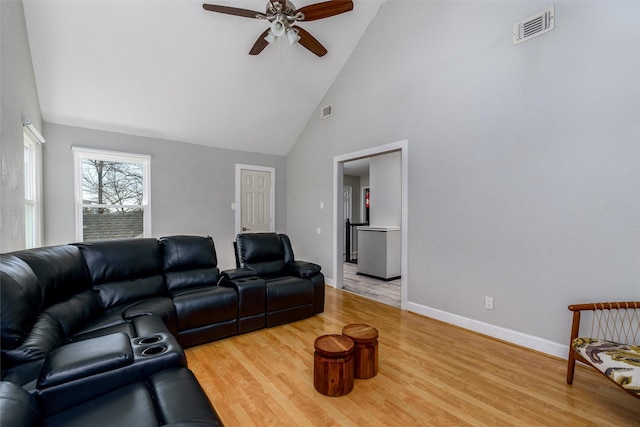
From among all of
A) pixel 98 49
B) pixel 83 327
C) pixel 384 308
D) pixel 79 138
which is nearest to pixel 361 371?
pixel 384 308

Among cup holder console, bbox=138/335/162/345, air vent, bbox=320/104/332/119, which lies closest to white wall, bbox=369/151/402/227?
air vent, bbox=320/104/332/119

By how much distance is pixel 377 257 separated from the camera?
17.9ft

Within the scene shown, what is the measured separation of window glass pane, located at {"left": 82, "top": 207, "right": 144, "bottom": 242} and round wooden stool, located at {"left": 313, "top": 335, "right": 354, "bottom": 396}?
4102 millimetres

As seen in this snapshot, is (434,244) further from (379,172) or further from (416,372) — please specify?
(379,172)

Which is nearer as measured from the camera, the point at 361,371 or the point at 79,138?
the point at 361,371

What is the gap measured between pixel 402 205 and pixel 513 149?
4.62ft

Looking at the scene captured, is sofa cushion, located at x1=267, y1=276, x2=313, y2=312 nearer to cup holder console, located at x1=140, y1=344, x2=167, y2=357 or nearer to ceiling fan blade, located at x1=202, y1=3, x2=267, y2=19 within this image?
cup holder console, located at x1=140, y1=344, x2=167, y2=357

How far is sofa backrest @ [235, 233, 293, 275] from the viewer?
3584 mm

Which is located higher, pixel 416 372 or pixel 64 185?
pixel 64 185

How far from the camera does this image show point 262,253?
367cm

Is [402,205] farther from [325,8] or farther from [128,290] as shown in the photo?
[128,290]

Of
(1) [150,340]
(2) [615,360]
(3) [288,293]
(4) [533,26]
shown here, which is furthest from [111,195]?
(2) [615,360]

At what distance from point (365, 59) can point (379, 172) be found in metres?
2.27

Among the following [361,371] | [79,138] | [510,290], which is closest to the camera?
[361,371]
